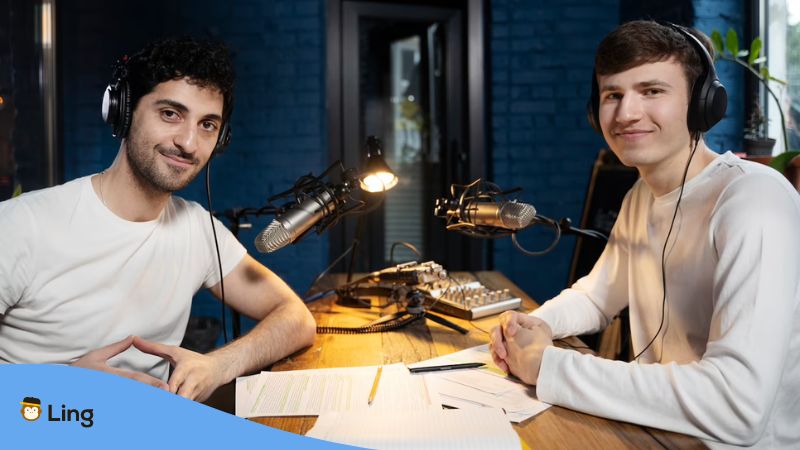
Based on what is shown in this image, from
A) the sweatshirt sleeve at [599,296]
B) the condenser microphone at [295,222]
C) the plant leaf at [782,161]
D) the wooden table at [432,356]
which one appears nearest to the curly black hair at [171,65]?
the condenser microphone at [295,222]

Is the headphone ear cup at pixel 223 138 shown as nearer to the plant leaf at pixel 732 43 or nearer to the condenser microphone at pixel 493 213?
the condenser microphone at pixel 493 213

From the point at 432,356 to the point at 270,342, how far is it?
0.34 meters

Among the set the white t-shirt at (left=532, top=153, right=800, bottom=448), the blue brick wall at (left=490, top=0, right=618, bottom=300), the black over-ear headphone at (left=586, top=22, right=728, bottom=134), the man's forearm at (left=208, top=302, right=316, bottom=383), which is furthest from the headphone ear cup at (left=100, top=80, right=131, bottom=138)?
the blue brick wall at (left=490, top=0, right=618, bottom=300)

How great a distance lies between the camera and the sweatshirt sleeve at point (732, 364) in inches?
34.4

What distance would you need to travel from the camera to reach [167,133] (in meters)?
1.36

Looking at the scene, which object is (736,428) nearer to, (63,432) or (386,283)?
(63,432)

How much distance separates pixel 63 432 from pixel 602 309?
118 cm

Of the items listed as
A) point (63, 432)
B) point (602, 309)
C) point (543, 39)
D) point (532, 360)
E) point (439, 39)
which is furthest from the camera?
point (439, 39)

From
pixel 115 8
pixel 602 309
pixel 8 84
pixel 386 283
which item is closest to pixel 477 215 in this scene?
pixel 602 309

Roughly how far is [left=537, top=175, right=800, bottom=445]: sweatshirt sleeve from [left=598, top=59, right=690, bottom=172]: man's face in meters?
0.22

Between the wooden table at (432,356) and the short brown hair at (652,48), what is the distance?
617 millimetres

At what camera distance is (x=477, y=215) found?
1.41 metres

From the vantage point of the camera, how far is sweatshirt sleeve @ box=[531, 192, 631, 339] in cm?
143

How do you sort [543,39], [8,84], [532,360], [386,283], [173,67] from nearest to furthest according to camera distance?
1. [532,360]
2. [173,67]
3. [386,283]
4. [8,84]
5. [543,39]
